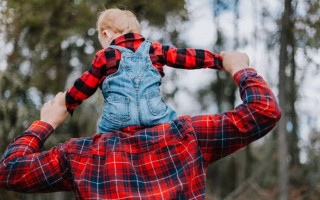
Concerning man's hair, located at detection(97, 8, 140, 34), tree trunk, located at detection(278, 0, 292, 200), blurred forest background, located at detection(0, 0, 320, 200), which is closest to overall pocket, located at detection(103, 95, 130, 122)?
man's hair, located at detection(97, 8, 140, 34)

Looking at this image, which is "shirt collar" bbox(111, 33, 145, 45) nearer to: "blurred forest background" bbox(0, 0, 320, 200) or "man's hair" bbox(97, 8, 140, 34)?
"man's hair" bbox(97, 8, 140, 34)

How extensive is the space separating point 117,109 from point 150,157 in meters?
0.21

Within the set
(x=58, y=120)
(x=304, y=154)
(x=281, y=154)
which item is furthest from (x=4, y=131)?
(x=304, y=154)

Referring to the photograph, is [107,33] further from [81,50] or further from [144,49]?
[81,50]

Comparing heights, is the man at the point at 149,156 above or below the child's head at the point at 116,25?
below

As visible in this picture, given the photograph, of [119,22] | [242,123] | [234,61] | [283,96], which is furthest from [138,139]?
[283,96]

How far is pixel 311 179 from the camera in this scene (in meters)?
12.0

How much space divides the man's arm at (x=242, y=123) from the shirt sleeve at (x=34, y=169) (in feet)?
1.45

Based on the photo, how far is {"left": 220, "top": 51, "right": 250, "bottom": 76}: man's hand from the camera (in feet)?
4.33

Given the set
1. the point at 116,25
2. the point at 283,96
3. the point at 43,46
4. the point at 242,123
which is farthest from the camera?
the point at 43,46

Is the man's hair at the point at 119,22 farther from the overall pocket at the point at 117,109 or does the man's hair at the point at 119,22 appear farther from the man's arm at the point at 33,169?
the man's arm at the point at 33,169

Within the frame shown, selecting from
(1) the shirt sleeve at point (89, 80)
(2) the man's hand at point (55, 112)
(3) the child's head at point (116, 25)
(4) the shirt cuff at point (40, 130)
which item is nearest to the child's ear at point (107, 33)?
(3) the child's head at point (116, 25)

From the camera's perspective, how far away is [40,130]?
1362 millimetres

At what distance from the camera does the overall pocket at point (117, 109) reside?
129 centimetres
